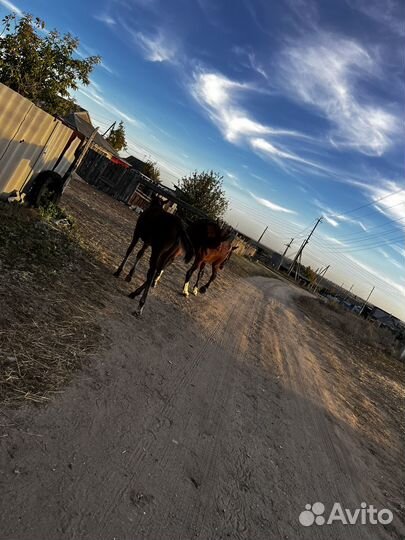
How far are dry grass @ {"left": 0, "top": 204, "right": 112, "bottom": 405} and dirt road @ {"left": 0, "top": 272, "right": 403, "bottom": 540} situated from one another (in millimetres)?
249

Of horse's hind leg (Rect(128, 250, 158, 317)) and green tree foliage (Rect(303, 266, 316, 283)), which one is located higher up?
green tree foliage (Rect(303, 266, 316, 283))

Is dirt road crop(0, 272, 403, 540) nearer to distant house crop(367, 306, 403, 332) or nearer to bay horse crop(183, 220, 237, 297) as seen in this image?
bay horse crop(183, 220, 237, 297)

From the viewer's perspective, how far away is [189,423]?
12.8 ft

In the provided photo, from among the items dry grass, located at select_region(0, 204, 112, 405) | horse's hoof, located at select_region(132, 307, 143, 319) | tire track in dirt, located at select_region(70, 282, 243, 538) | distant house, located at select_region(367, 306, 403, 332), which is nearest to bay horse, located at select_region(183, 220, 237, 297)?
dry grass, located at select_region(0, 204, 112, 405)

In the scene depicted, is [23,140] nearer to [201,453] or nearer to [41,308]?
[41,308]

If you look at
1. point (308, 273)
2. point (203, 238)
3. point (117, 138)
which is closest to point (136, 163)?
point (117, 138)

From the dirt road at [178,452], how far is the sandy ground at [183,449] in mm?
12

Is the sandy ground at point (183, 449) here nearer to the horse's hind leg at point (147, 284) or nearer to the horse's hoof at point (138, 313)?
the horse's hoof at point (138, 313)

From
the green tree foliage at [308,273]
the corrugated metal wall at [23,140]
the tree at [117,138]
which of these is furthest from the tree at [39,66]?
the green tree foliage at [308,273]

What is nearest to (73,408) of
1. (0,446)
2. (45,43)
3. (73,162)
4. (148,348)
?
(0,446)

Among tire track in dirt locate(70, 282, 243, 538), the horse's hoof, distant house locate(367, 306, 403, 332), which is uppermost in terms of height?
distant house locate(367, 306, 403, 332)

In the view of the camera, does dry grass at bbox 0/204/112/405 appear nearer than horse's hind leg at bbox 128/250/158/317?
Yes

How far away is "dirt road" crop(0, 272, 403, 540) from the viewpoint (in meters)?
2.43

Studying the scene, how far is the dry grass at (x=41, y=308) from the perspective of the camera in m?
3.30
